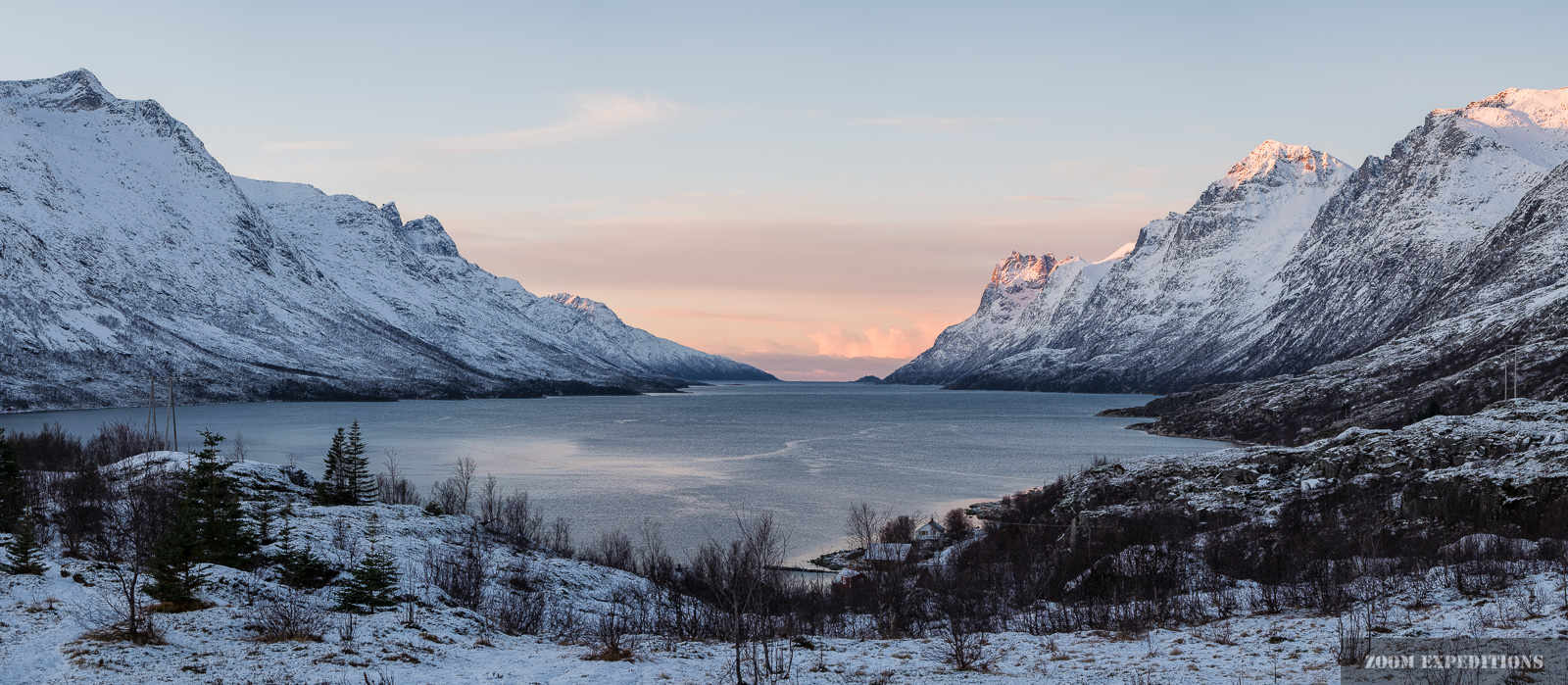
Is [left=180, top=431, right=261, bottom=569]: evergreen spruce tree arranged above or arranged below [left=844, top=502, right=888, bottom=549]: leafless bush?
above

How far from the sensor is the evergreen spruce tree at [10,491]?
35.5 m

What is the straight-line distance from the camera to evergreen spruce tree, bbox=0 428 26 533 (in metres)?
35.5

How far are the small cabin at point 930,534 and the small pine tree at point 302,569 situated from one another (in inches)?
1641

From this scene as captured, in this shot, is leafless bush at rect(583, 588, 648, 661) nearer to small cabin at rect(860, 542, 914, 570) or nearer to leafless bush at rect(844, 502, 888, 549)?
small cabin at rect(860, 542, 914, 570)

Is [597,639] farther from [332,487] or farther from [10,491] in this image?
[332,487]

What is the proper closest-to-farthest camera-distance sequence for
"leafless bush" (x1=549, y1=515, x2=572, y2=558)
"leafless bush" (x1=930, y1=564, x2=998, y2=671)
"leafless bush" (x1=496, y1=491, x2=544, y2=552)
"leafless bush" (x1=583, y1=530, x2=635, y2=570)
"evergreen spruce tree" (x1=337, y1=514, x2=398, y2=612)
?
"leafless bush" (x1=930, y1=564, x2=998, y2=671) → "evergreen spruce tree" (x1=337, y1=514, x2=398, y2=612) → "leafless bush" (x1=496, y1=491, x2=544, y2=552) → "leafless bush" (x1=583, y1=530, x2=635, y2=570) → "leafless bush" (x1=549, y1=515, x2=572, y2=558)

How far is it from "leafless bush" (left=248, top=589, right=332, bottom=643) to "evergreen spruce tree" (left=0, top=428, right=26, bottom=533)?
15.4 m

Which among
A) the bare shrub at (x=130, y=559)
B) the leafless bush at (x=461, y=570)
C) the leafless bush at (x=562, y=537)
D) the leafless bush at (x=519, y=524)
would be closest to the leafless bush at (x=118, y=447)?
the leafless bush at (x=519, y=524)

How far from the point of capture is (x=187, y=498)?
30.9 meters

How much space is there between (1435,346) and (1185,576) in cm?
16234

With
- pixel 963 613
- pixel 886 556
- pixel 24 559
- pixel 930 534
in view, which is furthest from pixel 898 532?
pixel 24 559

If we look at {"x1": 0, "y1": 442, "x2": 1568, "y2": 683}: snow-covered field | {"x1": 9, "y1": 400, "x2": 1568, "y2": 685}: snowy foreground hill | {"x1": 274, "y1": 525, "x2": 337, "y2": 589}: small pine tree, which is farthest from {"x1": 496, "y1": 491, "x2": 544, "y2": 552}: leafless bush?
{"x1": 0, "y1": 442, "x2": 1568, "y2": 683}: snow-covered field

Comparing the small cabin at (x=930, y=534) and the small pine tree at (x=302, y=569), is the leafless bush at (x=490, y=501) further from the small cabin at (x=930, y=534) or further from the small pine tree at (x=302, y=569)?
the small cabin at (x=930, y=534)

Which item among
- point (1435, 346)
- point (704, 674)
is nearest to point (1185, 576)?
point (704, 674)
